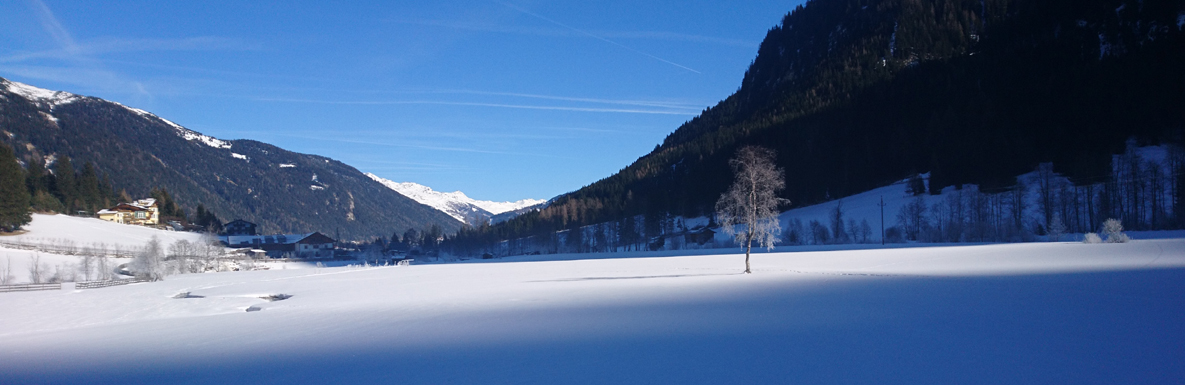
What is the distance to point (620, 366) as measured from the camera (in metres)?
10.4

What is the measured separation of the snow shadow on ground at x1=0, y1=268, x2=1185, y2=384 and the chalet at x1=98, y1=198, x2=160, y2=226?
362 ft

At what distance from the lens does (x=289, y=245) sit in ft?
412

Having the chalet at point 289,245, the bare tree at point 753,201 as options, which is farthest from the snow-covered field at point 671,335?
the chalet at point 289,245

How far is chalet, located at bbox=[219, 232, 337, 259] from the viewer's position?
119 meters

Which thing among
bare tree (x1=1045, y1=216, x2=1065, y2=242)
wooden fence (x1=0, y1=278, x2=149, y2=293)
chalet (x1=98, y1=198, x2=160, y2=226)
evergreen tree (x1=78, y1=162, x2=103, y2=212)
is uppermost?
evergreen tree (x1=78, y1=162, x2=103, y2=212)

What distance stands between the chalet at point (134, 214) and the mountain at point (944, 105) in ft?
220

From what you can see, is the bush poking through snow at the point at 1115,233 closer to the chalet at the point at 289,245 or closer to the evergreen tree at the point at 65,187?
the chalet at the point at 289,245

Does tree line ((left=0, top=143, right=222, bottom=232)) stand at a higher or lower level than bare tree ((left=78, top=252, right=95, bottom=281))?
higher

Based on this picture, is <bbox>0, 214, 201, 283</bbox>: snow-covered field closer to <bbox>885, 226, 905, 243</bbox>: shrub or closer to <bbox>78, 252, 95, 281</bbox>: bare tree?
<bbox>78, 252, 95, 281</bbox>: bare tree

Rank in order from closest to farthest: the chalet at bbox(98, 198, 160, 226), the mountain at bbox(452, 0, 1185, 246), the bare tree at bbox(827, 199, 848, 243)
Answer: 1. the bare tree at bbox(827, 199, 848, 243)
2. the mountain at bbox(452, 0, 1185, 246)
3. the chalet at bbox(98, 198, 160, 226)

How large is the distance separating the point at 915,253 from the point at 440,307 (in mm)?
35458

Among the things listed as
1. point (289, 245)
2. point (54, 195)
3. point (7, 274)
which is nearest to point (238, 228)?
point (289, 245)

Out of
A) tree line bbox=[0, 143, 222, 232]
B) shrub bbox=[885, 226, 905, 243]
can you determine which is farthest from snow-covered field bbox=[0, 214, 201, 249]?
shrub bbox=[885, 226, 905, 243]

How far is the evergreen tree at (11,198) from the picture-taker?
6538cm
